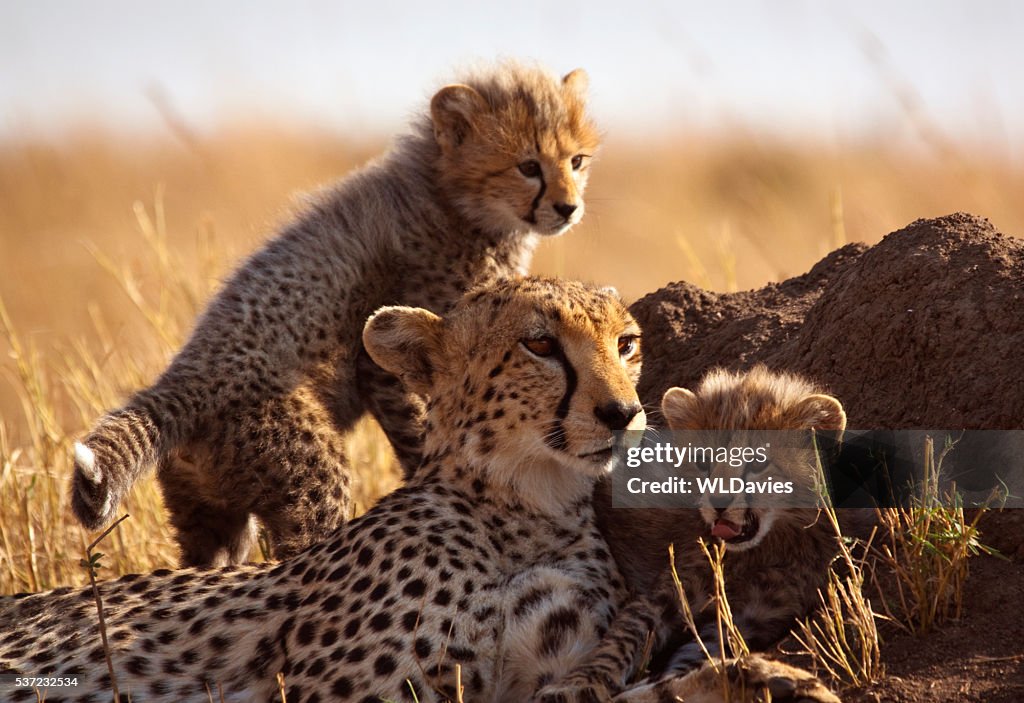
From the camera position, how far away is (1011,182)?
9.81 m

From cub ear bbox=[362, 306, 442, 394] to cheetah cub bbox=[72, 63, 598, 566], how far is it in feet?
2.16

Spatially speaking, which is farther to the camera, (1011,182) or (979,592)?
(1011,182)

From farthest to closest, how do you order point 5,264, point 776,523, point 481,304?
1. point 5,264
2. point 481,304
3. point 776,523

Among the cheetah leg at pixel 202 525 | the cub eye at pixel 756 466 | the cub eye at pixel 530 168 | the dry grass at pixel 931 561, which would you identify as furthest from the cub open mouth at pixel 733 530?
the cub eye at pixel 530 168

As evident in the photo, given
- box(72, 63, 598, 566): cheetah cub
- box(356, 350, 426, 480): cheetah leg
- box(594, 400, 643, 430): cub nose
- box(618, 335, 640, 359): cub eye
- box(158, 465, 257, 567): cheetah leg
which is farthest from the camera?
box(356, 350, 426, 480): cheetah leg

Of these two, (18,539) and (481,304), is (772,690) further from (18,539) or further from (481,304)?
(18,539)

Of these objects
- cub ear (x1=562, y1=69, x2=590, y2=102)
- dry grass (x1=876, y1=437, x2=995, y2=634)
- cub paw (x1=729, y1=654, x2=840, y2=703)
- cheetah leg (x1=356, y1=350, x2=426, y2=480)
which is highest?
cub ear (x1=562, y1=69, x2=590, y2=102)

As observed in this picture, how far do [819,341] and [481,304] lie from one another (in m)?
0.87

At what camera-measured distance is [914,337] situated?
2926mm

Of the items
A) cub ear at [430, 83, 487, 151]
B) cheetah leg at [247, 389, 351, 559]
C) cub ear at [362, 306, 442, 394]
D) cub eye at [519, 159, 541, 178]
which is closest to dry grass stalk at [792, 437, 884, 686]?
cub ear at [362, 306, 442, 394]

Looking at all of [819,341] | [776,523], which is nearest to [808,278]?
[819,341]

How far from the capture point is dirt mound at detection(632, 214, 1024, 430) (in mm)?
2779

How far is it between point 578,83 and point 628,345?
1.91 meters

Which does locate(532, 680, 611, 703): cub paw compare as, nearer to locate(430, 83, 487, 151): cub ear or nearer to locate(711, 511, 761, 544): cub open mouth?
locate(711, 511, 761, 544): cub open mouth
